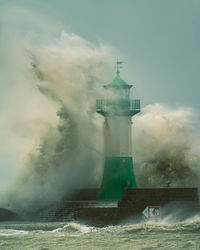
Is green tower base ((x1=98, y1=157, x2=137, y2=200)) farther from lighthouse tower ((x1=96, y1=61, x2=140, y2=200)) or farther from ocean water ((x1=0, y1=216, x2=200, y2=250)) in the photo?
ocean water ((x1=0, y1=216, x2=200, y2=250))

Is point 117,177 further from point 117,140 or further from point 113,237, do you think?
point 113,237

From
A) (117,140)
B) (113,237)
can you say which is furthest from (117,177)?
(113,237)

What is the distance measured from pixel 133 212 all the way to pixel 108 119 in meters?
16.1

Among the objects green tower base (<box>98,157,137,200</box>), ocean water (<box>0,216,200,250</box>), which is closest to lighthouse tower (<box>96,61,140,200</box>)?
green tower base (<box>98,157,137,200</box>)

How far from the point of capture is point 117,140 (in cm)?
5150

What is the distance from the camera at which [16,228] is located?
4028cm

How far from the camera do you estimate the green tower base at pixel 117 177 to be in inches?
Answer: 2004

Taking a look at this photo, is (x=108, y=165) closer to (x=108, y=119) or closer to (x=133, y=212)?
(x=108, y=119)

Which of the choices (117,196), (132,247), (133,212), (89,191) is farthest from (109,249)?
(89,191)

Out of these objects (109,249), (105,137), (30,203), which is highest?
(105,137)

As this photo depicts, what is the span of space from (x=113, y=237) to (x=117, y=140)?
775 inches

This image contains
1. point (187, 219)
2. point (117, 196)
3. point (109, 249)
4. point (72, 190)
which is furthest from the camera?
point (72, 190)

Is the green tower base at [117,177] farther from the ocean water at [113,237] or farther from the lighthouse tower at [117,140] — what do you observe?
the ocean water at [113,237]

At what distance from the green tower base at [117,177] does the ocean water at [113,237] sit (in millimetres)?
12260
